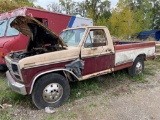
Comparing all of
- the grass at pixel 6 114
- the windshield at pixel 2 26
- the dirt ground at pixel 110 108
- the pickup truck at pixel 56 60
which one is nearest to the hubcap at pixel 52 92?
the pickup truck at pixel 56 60

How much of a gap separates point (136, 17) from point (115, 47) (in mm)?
24352

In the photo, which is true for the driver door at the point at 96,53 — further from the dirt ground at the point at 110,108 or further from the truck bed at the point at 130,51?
the dirt ground at the point at 110,108

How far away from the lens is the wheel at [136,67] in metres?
6.00

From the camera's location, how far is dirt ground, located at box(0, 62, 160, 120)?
3541mm

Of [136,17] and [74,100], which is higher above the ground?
[136,17]

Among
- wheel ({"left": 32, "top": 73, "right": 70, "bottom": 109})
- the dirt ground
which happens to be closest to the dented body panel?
wheel ({"left": 32, "top": 73, "right": 70, "bottom": 109})

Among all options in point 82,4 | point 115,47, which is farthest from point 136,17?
point 115,47

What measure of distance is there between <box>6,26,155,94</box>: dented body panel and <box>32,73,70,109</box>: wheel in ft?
0.42

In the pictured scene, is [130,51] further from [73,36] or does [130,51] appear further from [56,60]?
[56,60]

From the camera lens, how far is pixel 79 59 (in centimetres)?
427

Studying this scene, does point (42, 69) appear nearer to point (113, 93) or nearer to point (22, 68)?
point (22, 68)

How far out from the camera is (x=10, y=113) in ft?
11.7

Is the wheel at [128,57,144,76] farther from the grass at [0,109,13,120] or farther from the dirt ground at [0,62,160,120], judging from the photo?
the grass at [0,109,13,120]

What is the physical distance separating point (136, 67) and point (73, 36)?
2.70m
